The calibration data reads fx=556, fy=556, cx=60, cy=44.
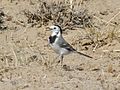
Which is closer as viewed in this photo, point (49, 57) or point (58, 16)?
point (49, 57)

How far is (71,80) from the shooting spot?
24.3ft

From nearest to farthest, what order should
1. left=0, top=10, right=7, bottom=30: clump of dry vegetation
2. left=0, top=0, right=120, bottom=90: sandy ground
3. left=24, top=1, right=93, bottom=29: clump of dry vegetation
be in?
1. left=0, top=0, right=120, bottom=90: sandy ground
2. left=0, top=10, right=7, bottom=30: clump of dry vegetation
3. left=24, top=1, right=93, bottom=29: clump of dry vegetation

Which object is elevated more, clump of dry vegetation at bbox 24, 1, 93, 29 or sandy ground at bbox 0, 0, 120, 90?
clump of dry vegetation at bbox 24, 1, 93, 29

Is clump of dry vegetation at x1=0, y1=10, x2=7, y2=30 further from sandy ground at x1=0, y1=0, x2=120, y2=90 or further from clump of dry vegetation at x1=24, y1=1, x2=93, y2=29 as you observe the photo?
clump of dry vegetation at x1=24, y1=1, x2=93, y2=29

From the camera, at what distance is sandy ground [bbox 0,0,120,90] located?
23.9 ft

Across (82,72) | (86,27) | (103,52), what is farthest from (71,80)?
(86,27)

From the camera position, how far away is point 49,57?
341 inches

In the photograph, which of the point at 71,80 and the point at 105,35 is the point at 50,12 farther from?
the point at 71,80

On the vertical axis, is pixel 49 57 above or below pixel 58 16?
below

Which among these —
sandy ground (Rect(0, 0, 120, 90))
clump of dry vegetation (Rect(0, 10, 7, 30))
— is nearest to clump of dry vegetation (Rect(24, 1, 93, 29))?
sandy ground (Rect(0, 0, 120, 90))

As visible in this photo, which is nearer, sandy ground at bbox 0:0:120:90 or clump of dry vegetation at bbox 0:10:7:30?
sandy ground at bbox 0:0:120:90

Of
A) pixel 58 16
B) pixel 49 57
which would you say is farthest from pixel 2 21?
pixel 49 57

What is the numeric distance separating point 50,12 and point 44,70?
8.69 feet

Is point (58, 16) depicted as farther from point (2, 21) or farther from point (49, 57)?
point (49, 57)
